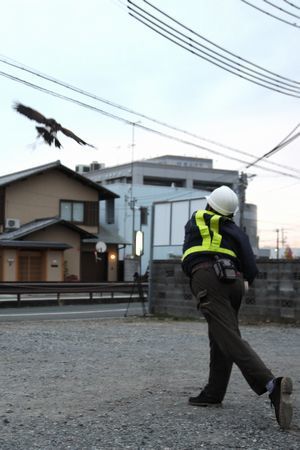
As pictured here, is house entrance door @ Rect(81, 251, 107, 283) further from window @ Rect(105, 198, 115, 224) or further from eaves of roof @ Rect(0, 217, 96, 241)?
window @ Rect(105, 198, 115, 224)

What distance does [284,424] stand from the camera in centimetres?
425

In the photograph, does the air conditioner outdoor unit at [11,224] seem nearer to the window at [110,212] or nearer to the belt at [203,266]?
the window at [110,212]

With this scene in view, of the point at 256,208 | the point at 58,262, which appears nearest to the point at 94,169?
the point at 256,208

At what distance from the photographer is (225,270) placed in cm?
472

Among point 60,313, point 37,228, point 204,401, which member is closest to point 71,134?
point 204,401

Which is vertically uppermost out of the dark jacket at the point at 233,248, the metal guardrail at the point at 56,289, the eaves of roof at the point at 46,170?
the eaves of roof at the point at 46,170

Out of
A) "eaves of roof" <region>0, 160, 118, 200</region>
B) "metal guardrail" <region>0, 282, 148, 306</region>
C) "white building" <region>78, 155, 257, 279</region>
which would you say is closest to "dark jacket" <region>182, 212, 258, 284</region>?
"white building" <region>78, 155, 257, 279</region>

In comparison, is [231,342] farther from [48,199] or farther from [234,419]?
[48,199]

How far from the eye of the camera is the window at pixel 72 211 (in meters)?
41.6

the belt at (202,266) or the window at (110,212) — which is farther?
the window at (110,212)

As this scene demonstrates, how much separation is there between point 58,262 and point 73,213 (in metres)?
6.24

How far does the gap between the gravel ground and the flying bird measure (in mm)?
2888

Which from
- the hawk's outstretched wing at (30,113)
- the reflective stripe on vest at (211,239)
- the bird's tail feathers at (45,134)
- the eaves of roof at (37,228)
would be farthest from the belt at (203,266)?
the eaves of roof at (37,228)

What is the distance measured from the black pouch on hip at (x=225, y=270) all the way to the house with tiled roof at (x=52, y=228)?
30.9m
